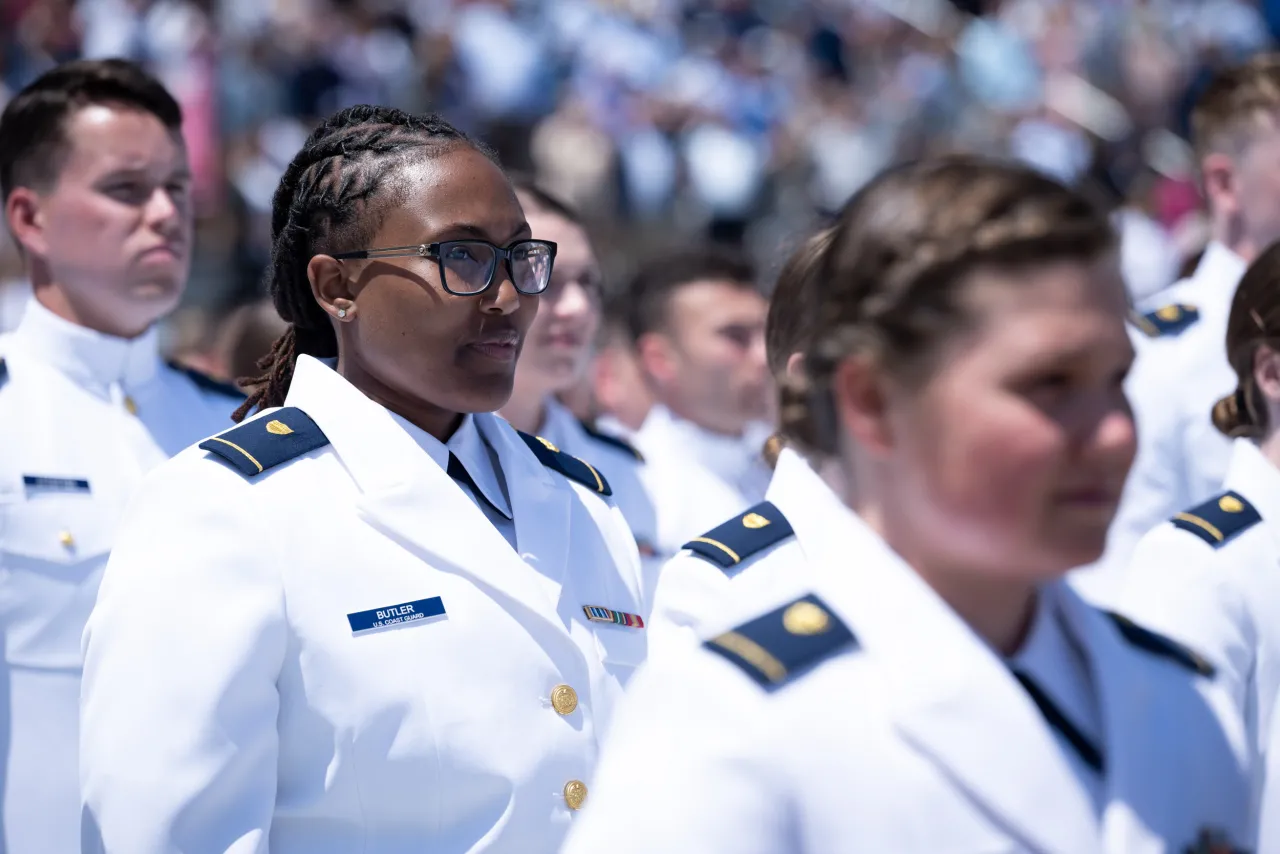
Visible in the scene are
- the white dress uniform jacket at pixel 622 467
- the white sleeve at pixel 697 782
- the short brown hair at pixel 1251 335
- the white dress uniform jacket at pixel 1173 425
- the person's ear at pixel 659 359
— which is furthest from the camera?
the person's ear at pixel 659 359

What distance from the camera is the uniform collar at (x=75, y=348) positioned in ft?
12.7

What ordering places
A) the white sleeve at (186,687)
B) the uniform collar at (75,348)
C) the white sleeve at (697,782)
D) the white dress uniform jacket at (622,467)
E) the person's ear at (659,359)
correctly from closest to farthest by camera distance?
the white sleeve at (697,782), the white sleeve at (186,687), the uniform collar at (75,348), the white dress uniform jacket at (622,467), the person's ear at (659,359)

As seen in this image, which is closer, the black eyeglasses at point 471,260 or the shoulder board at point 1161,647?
the shoulder board at point 1161,647

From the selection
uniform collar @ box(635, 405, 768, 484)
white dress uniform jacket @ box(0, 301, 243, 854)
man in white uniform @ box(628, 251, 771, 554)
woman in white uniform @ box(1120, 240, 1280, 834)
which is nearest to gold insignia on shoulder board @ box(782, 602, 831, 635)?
woman in white uniform @ box(1120, 240, 1280, 834)

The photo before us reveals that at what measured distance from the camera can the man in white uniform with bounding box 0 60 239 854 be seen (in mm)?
3543

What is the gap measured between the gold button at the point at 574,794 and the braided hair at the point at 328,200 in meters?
0.87

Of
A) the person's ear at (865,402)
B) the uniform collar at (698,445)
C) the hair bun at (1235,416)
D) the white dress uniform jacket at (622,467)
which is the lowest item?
the uniform collar at (698,445)

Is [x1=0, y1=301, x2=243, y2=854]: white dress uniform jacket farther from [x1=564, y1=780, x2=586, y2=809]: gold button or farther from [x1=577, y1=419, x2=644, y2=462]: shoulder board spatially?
[x1=564, y1=780, x2=586, y2=809]: gold button

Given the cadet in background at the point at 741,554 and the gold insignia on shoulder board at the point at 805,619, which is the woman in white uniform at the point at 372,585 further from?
the gold insignia on shoulder board at the point at 805,619

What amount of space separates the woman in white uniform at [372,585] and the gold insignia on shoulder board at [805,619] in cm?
87

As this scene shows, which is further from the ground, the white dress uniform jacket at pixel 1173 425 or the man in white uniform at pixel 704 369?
the white dress uniform jacket at pixel 1173 425

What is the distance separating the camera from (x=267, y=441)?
2.65m

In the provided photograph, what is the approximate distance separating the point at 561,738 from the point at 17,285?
29.1ft

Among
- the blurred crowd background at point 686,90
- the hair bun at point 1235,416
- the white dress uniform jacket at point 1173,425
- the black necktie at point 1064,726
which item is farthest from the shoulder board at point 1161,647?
the blurred crowd background at point 686,90
